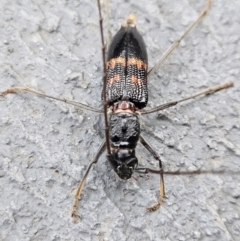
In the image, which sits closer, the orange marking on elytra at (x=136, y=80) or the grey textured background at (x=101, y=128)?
the grey textured background at (x=101, y=128)

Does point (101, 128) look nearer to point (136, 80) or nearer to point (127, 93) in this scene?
point (127, 93)

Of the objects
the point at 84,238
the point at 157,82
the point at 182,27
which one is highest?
the point at 182,27

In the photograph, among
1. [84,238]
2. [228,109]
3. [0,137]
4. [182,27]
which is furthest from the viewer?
[182,27]

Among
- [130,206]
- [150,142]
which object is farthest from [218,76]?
[130,206]

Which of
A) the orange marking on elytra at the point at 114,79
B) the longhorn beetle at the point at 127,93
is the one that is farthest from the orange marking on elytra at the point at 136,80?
the orange marking on elytra at the point at 114,79

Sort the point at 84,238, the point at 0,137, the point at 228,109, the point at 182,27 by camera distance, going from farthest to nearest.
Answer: the point at 182,27 → the point at 228,109 → the point at 0,137 → the point at 84,238

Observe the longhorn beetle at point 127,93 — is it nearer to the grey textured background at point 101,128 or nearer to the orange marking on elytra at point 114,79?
the orange marking on elytra at point 114,79

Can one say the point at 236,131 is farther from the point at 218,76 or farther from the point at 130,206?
the point at 130,206

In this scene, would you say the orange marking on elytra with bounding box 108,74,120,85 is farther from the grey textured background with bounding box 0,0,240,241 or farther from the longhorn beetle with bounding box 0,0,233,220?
the grey textured background with bounding box 0,0,240,241
